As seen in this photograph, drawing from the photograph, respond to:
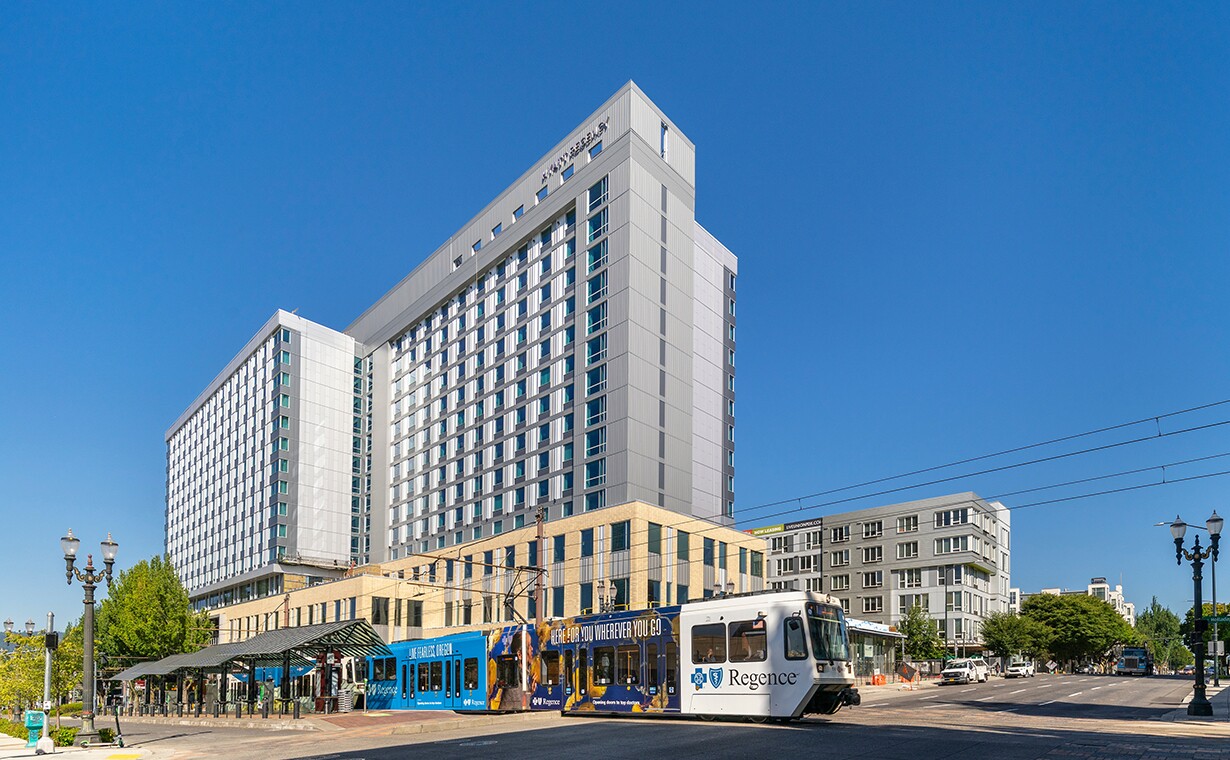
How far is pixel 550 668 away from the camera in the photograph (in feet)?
114

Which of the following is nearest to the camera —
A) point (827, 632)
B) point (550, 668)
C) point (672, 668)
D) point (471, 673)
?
point (827, 632)

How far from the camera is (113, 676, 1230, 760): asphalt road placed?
1838 centimetres

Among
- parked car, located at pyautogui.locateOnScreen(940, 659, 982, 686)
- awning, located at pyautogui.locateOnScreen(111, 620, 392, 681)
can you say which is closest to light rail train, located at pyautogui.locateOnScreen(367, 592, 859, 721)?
awning, located at pyautogui.locateOnScreen(111, 620, 392, 681)

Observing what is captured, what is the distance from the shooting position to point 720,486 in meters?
78.1

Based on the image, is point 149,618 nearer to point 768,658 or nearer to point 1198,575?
point 768,658

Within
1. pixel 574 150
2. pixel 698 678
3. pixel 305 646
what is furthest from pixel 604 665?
pixel 574 150

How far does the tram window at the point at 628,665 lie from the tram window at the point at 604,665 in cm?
27

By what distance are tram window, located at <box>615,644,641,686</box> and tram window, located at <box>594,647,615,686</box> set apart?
0.27 metres

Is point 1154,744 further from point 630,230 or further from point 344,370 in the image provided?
point 344,370

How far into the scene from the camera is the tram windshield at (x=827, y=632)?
26109mm

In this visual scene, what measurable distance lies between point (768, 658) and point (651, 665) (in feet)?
16.1

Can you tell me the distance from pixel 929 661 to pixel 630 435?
39.1m

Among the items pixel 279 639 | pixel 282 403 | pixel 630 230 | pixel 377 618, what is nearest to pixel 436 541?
pixel 377 618

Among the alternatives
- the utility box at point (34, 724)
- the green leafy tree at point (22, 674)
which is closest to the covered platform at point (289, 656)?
the green leafy tree at point (22, 674)
